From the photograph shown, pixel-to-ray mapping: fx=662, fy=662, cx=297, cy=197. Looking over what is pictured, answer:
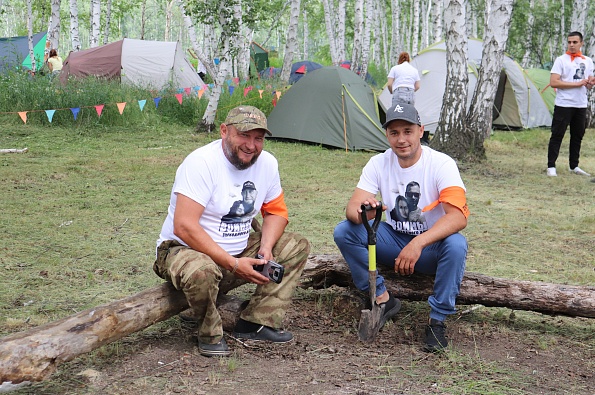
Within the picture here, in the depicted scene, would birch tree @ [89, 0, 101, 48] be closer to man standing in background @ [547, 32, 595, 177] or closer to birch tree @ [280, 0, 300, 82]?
birch tree @ [280, 0, 300, 82]

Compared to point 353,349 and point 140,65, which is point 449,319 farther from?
point 140,65

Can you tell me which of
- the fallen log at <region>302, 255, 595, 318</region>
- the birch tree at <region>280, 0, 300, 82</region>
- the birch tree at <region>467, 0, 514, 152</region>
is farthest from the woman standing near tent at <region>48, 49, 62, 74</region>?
the fallen log at <region>302, 255, 595, 318</region>

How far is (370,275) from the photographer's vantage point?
141 inches

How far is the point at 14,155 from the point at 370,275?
7.26 meters

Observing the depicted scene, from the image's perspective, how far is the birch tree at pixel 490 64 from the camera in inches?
382

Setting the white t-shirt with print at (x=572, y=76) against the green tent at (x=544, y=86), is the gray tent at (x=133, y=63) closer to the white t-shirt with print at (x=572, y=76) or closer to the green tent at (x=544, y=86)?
the green tent at (x=544, y=86)

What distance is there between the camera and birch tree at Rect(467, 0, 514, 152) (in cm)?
970

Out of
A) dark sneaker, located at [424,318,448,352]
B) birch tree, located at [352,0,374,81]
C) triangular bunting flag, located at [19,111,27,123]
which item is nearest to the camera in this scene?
dark sneaker, located at [424,318,448,352]

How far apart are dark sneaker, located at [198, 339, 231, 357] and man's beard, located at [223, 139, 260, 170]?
34.8 inches

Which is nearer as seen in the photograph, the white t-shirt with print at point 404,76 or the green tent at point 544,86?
the white t-shirt with print at point 404,76

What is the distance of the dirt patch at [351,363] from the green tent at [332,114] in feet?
25.1

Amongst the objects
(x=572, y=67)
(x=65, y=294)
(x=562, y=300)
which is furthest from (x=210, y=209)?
(x=572, y=67)

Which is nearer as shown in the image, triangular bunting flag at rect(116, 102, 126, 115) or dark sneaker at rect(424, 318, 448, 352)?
dark sneaker at rect(424, 318, 448, 352)

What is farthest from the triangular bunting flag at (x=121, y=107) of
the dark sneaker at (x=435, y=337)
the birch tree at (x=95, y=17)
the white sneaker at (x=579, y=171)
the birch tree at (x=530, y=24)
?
the birch tree at (x=530, y=24)
